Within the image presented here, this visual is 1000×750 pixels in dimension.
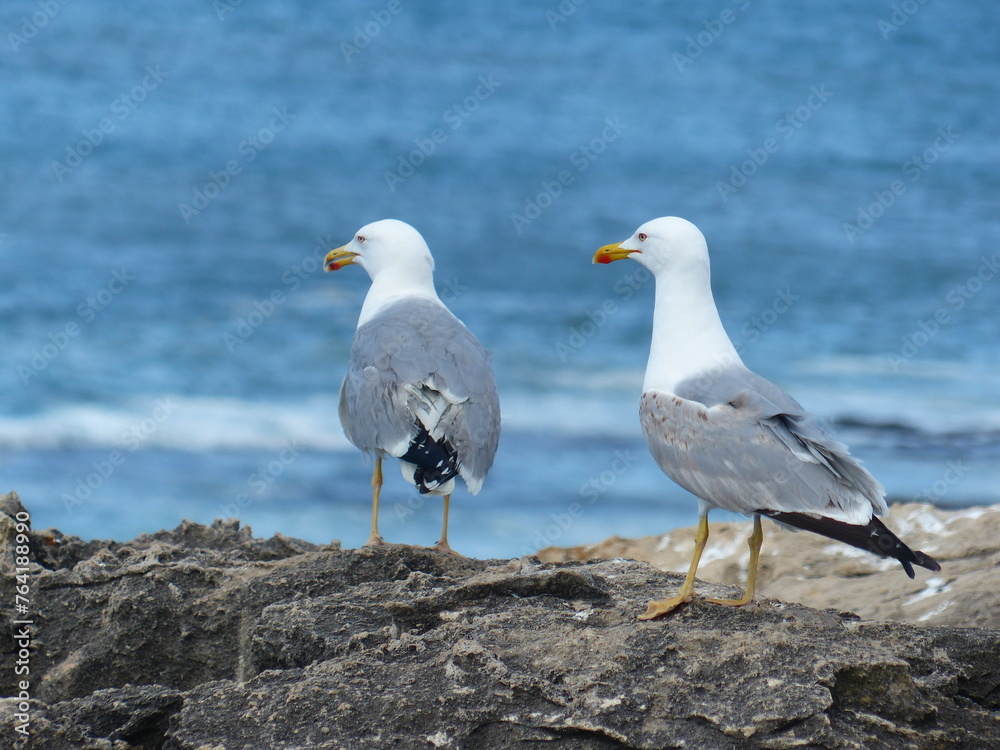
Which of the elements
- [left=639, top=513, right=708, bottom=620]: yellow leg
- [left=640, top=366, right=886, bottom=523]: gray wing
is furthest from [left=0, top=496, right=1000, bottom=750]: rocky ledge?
[left=640, top=366, right=886, bottom=523]: gray wing

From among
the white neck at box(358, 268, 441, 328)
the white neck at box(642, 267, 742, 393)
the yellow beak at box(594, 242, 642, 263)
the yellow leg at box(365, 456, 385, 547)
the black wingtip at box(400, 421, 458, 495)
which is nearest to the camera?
the white neck at box(642, 267, 742, 393)

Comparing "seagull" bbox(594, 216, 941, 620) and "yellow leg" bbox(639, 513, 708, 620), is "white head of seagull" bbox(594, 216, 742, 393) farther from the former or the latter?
"yellow leg" bbox(639, 513, 708, 620)

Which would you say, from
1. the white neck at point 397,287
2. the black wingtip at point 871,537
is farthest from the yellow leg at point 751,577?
the white neck at point 397,287

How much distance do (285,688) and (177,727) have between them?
33 cm

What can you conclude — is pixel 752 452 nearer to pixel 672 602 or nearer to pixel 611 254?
pixel 672 602

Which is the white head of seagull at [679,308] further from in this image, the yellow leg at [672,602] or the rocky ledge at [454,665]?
the rocky ledge at [454,665]

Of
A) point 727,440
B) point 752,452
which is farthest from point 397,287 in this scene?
point 752,452

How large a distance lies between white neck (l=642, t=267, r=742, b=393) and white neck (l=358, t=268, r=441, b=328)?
1721 millimetres

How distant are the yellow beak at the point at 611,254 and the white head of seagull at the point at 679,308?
1 cm

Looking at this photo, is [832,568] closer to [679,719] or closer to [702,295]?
[702,295]

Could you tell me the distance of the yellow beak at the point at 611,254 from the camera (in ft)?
16.8

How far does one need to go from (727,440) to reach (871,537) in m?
0.62

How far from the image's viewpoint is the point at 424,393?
5.15 metres

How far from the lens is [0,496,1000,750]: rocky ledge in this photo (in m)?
3.28
